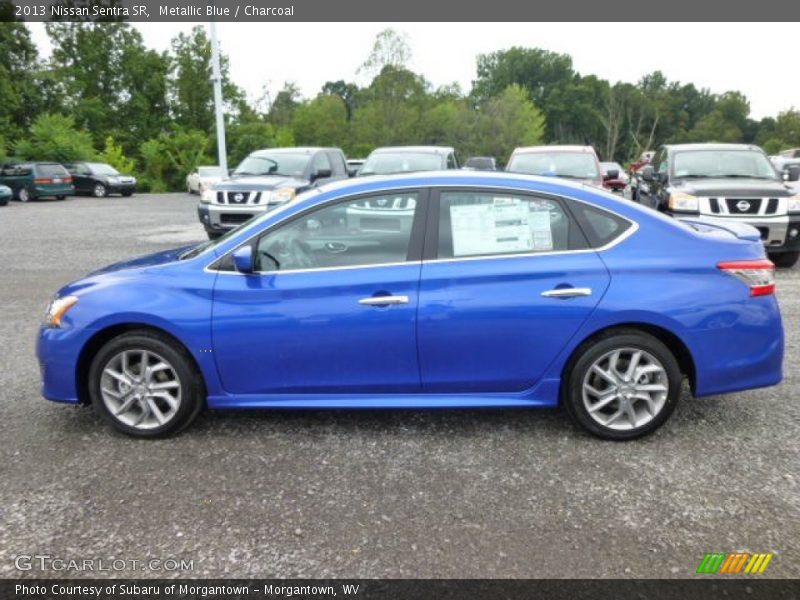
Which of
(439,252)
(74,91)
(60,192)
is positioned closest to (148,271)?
(439,252)

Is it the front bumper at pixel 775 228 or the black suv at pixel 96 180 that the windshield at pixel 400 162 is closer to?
the front bumper at pixel 775 228

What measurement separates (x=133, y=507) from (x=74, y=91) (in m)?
46.6

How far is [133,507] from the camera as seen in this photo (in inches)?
129

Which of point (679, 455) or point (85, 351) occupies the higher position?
point (85, 351)

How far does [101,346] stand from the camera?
4062 millimetres

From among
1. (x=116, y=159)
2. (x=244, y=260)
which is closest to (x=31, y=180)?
(x=116, y=159)

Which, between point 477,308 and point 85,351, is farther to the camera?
point 85,351

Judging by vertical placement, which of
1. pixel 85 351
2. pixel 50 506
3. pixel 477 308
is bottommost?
pixel 50 506

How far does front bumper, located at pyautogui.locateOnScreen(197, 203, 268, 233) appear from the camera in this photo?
11555mm

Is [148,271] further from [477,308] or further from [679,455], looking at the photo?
[679,455]

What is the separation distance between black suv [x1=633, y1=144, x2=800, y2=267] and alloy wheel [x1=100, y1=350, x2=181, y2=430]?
285 inches

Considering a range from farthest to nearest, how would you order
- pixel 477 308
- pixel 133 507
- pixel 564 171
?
pixel 564 171, pixel 477 308, pixel 133 507

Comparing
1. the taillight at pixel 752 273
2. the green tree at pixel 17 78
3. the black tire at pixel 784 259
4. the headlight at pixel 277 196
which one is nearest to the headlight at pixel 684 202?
the black tire at pixel 784 259
